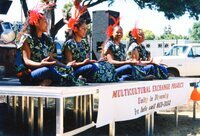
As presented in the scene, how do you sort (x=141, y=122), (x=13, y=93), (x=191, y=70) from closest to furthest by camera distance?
(x=13, y=93)
(x=141, y=122)
(x=191, y=70)

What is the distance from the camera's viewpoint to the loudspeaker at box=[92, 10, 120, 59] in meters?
14.6

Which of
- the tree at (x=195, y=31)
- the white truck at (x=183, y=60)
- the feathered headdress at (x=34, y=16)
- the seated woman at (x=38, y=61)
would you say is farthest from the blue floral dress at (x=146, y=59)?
the tree at (x=195, y=31)

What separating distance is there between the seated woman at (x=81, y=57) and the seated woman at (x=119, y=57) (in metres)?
0.45

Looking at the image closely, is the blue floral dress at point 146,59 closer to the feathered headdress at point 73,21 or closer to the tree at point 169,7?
the feathered headdress at point 73,21

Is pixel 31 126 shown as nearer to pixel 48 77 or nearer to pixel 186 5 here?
pixel 48 77

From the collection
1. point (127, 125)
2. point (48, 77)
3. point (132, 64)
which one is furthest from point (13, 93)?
point (127, 125)

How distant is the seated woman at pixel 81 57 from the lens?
4.75 m

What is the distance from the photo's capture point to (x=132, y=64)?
18.1ft

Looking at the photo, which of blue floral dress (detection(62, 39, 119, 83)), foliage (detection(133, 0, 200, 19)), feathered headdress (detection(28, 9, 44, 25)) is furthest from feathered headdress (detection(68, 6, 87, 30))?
foliage (detection(133, 0, 200, 19))

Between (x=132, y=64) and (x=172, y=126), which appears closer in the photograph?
(x=132, y=64)

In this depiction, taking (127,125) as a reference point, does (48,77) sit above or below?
above

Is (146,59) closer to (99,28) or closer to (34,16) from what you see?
(34,16)

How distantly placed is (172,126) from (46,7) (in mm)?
3150

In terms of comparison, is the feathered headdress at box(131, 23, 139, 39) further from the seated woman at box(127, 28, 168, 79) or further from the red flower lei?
the red flower lei
